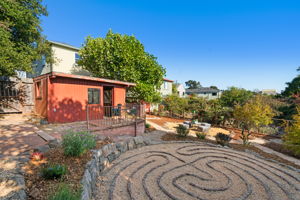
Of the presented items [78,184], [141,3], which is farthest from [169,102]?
[78,184]

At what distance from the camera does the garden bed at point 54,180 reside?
1992 millimetres

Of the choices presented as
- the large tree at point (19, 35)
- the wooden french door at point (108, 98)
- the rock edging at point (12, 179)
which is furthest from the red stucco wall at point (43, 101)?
the rock edging at point (12, 179)

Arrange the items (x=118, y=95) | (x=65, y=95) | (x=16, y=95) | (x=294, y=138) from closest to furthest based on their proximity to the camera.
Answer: (x=294, y=138), (x=65, y=95), (x=16, y=95), (x=118, y=95)

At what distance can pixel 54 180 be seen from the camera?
2.28 metres

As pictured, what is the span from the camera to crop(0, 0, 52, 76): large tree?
252 inches

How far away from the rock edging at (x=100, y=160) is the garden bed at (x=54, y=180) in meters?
0.13

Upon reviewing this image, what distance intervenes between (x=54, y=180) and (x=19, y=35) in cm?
1118

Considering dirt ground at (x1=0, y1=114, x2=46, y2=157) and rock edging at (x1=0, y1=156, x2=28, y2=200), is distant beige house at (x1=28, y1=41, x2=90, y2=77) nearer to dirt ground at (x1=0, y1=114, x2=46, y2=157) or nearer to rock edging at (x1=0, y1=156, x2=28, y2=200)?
dirt ground at (x1=0, y1=114, x2=46, y2=157)

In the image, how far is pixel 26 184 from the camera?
2088mm

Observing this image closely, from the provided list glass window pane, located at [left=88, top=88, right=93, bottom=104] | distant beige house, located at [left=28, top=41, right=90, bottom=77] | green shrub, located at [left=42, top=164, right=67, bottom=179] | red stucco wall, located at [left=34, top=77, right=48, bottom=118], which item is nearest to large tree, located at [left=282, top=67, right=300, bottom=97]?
glass window pane, located at [left=88, top=88, right=93, bottom=104]

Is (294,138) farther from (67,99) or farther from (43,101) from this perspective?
(43,101)

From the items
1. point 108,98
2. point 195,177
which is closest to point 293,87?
point 195,177

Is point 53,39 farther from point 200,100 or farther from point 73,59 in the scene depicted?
point 200,100

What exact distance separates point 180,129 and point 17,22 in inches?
466
